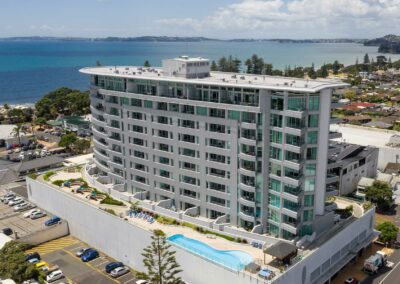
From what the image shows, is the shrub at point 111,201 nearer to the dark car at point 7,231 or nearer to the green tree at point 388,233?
the dark car at point 7,231

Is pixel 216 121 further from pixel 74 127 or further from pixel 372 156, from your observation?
pixel 74 127

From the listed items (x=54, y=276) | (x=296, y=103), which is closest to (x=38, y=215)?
(x=54, y=276)

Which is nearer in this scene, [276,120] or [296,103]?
[296,103]

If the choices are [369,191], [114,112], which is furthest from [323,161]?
[114,112]

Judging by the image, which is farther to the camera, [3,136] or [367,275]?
[3,136]

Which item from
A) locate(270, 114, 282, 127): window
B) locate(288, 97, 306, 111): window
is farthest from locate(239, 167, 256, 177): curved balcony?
locate(288, 97, 306, 111): window

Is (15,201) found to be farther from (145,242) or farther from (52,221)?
(145,242)
